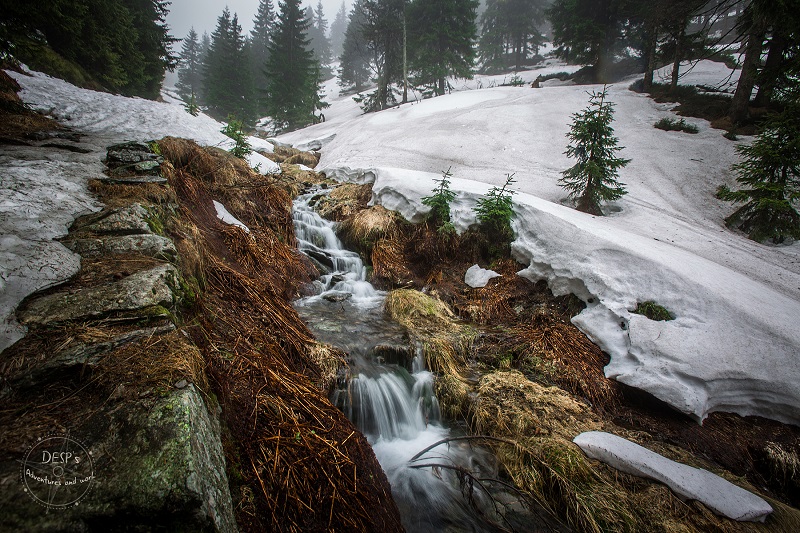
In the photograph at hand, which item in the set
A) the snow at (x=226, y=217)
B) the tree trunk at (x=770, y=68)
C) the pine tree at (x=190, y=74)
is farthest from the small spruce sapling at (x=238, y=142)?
the pine tree at (x=190, y=74)

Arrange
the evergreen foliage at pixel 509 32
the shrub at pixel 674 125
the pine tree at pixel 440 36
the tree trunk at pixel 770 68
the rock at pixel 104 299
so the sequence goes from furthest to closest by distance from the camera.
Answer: the evergreen foliage at pixel 509 32
the pine tree at pixel 440 36
the shrub at pixel 674 125
the tree trunk at pixel 770 68
the rock at pixel 104 299

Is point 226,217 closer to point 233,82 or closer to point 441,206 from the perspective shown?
point 441,206

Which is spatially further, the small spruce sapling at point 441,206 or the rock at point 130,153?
the small spruce sapling at point 441,206

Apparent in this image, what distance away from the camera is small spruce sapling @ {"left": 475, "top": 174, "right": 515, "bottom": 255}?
566cm

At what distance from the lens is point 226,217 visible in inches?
205

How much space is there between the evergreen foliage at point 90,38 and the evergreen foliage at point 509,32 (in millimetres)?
35221

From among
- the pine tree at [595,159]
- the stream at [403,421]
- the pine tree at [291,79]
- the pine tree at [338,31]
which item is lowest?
the stream at [403,421]

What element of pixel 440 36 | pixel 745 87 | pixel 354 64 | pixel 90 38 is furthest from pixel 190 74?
pixel 745 87

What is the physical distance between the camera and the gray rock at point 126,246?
2.33 m

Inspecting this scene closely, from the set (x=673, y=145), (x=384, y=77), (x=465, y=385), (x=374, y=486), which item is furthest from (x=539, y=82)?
(x=374, y=486)

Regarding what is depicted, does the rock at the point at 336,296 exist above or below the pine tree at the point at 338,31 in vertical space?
below

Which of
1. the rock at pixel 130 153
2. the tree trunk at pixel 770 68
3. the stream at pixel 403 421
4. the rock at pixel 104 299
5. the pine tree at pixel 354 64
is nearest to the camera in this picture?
the rock at pixel 104 299

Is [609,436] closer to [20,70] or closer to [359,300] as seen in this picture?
[359,300]

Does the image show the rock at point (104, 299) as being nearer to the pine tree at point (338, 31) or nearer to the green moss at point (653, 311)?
the green moss at point (653, 311)
